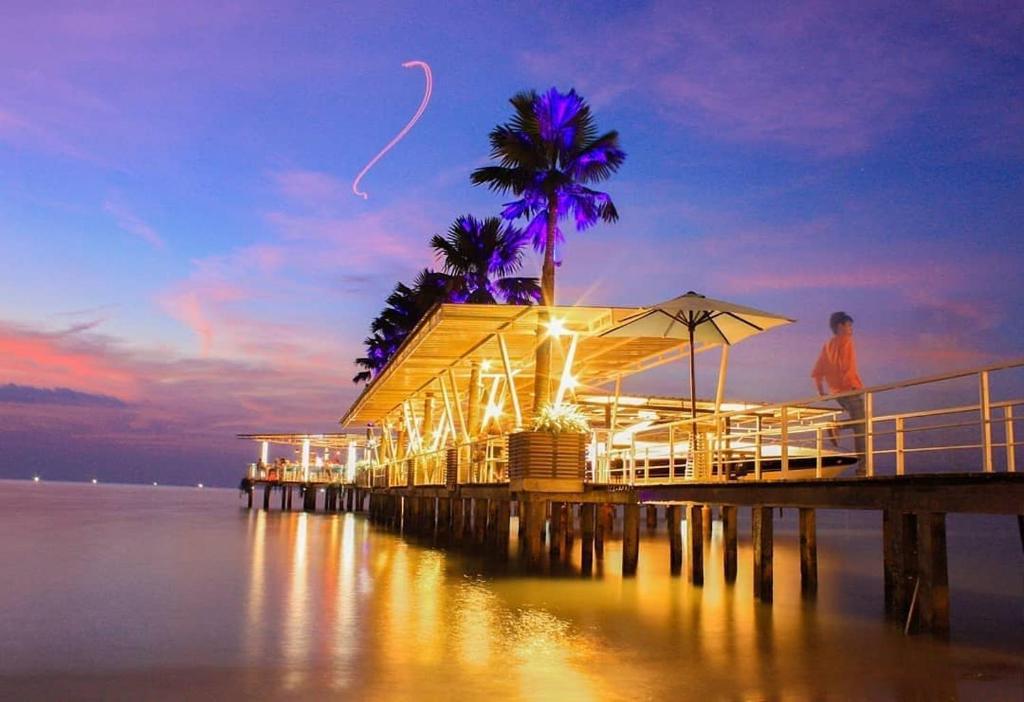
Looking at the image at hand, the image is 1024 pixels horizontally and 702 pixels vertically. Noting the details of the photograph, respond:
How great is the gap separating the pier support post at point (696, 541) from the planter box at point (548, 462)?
90.7 inches

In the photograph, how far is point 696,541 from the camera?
16391mm

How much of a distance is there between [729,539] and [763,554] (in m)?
2.09

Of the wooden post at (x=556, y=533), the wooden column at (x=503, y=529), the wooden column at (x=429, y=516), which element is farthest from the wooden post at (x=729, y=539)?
the wooden column at (x=429, y=516)

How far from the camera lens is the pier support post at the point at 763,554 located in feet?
44.3

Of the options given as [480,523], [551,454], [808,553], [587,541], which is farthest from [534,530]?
[480,523]

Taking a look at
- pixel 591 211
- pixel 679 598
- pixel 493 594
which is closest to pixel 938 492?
pixel 679 598

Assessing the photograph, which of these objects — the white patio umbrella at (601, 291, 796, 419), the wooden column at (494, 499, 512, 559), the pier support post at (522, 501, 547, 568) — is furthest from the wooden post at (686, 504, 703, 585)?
the wooden column at (494, 499, 512, 559)

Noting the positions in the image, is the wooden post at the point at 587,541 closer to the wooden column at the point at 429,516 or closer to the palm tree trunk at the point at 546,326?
the palm tree trunk at the point at 546,326

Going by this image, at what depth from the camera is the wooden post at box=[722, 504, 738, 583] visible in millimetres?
15352

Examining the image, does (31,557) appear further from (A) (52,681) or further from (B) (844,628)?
(B) (844,628)

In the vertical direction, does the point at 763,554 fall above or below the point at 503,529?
above

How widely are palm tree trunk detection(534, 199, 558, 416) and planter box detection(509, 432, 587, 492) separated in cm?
211

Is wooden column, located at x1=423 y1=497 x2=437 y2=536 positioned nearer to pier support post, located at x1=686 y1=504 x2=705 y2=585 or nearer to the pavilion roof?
the pavilion roof

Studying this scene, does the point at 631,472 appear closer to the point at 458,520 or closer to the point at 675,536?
the point at 675,536
